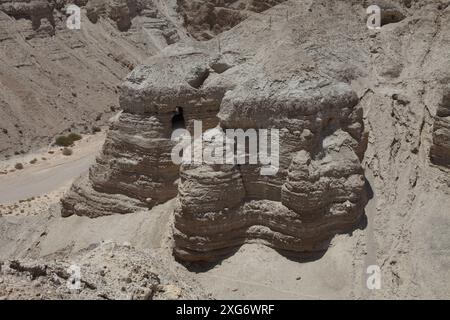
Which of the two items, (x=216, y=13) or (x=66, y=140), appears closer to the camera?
(x=216, y=13)

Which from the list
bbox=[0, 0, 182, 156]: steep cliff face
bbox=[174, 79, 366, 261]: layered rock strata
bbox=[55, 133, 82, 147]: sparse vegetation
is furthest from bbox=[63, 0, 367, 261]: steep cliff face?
bbox=[0, 0, 182, 156]: steep cliff face

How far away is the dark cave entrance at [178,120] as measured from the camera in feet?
47.7

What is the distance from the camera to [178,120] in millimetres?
14758

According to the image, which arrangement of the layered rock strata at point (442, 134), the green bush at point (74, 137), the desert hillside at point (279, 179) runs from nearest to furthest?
1. the desert hillside at point (279, 179)
2. the layered rock strata at point (442, 134)
3. the green bush at point (74, 137)

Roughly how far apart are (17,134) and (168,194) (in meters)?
18.8

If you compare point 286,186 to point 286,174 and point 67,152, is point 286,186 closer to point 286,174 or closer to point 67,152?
point 286,174

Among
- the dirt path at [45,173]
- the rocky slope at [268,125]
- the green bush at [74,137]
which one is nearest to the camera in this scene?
the rocky slope at [268,125]

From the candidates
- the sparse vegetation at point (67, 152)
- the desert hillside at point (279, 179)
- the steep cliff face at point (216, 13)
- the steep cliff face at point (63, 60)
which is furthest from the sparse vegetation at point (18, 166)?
the steep cliff face at point (216, 13)

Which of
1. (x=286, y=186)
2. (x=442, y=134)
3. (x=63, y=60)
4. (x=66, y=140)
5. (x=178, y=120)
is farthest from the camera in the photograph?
(x=63, y=60)

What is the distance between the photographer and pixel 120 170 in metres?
15.0

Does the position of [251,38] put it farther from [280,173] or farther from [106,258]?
[106,258]

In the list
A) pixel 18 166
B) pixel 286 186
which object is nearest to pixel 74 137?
pixel 18 166

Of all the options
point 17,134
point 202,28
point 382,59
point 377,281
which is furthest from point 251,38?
point 17,134

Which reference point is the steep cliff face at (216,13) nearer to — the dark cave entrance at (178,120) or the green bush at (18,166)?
the green bush at (18,166)
